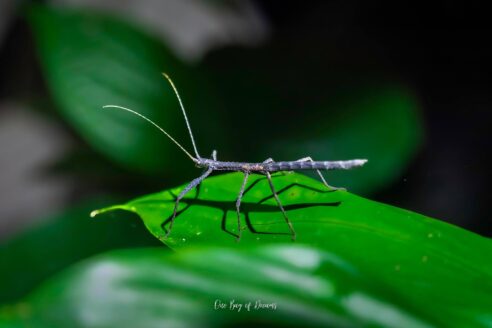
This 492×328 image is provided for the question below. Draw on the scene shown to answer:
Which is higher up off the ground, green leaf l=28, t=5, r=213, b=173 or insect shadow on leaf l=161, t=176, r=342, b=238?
green leaf l=28, t=5, r=213, b=173

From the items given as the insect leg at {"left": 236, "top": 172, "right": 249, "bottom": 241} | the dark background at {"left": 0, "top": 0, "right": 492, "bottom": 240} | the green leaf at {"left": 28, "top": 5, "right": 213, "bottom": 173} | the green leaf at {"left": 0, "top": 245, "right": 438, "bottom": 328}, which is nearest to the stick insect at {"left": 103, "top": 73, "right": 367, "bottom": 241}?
the insect leg at {"left": 236, "top": 172, "right": 249, "bottom": 241}

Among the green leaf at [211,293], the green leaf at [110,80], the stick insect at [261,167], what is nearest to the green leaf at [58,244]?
the green leaf at [110,80]

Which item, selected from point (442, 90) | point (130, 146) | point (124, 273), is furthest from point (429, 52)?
point (124, 273)

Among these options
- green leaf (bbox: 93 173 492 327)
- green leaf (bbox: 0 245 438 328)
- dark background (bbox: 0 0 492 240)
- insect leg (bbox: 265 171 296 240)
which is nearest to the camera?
green leaf (bbox: 0 245 438 328)

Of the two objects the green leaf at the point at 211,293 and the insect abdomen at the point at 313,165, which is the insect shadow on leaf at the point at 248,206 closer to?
the insect abdomen at the point at 313,165

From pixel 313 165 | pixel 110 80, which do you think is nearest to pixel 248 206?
pixel 313 165

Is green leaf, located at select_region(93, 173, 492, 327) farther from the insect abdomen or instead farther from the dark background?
→ the dark background
